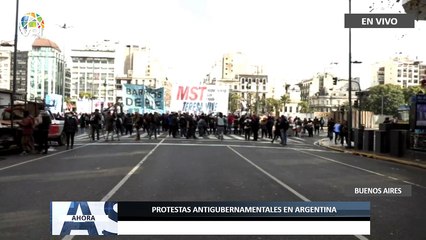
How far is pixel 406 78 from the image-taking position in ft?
439

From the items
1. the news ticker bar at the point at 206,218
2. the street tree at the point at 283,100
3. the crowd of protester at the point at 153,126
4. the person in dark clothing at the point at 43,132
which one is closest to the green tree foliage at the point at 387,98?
the street tree at the point at 283,100

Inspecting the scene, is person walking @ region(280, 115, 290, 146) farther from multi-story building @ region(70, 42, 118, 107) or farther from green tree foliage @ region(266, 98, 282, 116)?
multi-story building @ region(70, 42, 118, 107)

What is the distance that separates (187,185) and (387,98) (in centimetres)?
11198

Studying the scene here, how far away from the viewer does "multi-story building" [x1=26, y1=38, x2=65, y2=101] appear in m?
107

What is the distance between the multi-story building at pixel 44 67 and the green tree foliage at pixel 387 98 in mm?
73619

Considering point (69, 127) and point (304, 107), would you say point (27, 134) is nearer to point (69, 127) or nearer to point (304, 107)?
point (69, 127)

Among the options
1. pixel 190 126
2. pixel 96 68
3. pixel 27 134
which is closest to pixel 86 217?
pixel 27 134

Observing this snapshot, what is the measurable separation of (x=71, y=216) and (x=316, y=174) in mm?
9866

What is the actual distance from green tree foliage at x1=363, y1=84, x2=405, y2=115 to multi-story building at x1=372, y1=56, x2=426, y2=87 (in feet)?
15.0

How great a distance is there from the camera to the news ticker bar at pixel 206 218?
4.70 m

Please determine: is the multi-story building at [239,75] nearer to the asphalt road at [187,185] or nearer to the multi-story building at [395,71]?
the multi-story building at [395,71]

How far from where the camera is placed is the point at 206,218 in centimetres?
487

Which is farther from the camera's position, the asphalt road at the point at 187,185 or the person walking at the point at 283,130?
the person walking at the point at 283,130

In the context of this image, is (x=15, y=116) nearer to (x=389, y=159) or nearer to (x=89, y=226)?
(x=389, y=159)
